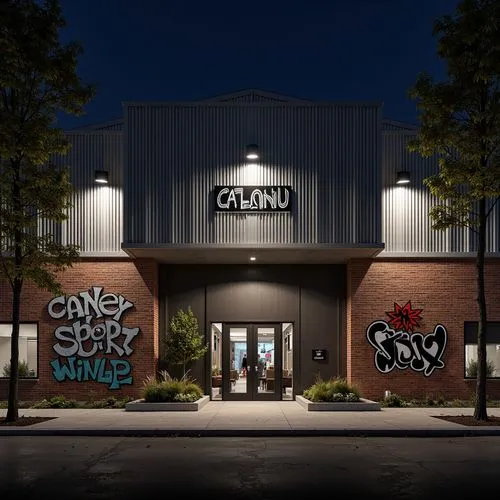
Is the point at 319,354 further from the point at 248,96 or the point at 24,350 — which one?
the point at 248,96

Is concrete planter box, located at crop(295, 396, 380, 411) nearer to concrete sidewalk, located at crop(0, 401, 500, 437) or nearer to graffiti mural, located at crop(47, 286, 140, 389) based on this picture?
concrete sidewalk, located at crop(0, 401, 500, 437)

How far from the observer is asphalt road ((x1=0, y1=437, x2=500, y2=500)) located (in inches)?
399

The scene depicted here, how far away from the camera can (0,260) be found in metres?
18.6

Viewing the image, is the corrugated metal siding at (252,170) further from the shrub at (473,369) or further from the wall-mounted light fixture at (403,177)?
the shrub at (473,369)

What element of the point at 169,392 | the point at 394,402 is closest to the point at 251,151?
the point at 169,392

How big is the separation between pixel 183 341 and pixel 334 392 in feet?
17.9

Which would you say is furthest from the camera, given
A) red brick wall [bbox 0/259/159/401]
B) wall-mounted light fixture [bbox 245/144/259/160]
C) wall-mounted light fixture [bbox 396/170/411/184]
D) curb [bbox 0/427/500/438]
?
red brick wall [bbox 0/259/159/401]

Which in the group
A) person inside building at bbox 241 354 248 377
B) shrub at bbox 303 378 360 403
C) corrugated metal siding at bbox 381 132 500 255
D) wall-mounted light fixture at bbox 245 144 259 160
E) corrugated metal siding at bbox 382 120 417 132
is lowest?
shrub at bbox 303 378 360 403

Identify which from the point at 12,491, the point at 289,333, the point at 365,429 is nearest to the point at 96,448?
the point at 12,491

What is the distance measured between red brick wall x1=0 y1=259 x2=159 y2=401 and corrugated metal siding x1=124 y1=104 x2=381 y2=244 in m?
2.15

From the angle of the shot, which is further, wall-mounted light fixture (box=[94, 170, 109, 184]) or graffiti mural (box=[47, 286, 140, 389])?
graffiti mural (box=[47, 286, 140, 389])

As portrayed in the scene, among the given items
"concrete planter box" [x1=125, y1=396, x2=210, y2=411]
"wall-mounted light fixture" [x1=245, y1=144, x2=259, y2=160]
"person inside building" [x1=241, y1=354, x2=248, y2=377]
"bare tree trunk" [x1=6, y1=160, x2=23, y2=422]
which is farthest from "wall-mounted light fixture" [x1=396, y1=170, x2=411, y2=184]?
"bare tree trunk" [x1=6, y1=160, x2=23, y2=422]

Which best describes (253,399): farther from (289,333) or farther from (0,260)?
(0,260)

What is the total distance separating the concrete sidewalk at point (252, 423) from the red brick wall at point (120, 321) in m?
1.75
